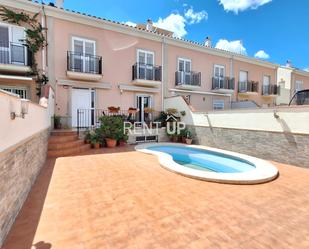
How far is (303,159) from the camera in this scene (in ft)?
22.0

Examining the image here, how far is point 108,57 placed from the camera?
12648 mm

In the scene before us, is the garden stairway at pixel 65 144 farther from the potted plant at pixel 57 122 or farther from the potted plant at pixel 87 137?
the potted plant at pixel 57 122

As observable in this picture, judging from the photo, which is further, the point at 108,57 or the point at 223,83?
the point at 223,83

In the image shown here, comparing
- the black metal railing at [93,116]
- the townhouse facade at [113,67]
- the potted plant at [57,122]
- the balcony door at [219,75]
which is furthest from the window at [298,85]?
the potted plant at [57,122]

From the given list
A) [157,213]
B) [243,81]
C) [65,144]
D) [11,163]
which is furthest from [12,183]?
[243,81]

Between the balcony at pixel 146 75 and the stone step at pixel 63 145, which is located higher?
the balcony at pixel 146 75

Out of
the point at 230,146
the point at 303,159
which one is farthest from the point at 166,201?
the point at 230,146

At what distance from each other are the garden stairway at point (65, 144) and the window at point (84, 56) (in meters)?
4.38

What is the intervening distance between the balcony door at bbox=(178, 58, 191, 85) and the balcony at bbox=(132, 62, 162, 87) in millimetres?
2134

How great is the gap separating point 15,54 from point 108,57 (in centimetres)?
519

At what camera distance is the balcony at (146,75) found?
43.7 feet

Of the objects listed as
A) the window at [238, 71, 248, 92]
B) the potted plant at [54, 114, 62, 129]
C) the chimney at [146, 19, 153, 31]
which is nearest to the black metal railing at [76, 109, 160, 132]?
the potted plant at [54, 114, 62, 129]

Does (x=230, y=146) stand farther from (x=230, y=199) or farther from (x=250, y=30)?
(x=250, y=30)

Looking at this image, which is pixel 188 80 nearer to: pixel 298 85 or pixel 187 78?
pixel 187 78
